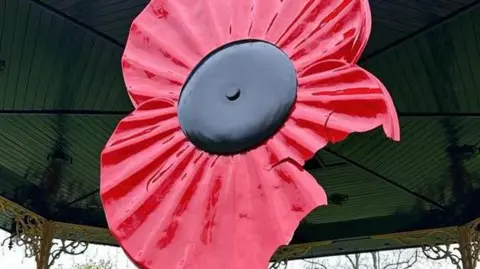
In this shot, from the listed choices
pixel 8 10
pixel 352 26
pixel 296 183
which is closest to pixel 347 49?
pixel 352 26

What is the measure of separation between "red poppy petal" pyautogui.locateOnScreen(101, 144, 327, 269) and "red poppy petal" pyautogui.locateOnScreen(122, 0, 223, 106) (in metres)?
0.32

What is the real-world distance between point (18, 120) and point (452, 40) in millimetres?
3202

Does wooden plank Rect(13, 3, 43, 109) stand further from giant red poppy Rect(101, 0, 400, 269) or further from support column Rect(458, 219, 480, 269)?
support column Rect(458, 219, 480, 269)

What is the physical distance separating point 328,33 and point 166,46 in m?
0.63

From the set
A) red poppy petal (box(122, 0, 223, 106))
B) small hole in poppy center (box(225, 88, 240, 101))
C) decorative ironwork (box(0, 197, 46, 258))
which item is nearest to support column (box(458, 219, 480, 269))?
decorative ironwork (box(0, 197, 46, 258))

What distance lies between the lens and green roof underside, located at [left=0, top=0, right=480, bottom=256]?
3604 millimetres

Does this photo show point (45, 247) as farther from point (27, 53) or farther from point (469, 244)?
point (469, 244)

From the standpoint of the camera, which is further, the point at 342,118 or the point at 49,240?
the point at 49,240

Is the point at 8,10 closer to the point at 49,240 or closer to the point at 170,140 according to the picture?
the point at 170,140

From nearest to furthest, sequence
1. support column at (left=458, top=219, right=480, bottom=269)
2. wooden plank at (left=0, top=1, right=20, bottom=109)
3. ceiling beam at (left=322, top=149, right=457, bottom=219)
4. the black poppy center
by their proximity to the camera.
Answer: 1. the black poppy center
2. wooden plank at (left=0, top=1, right=20, bottom=109)
3. ceiling beam at (left=322, top=149, right=457, bottom=219)
4. support column at (left=458, top=219, right=480, bottom=269)

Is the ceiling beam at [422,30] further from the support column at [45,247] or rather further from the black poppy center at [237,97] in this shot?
the support column at [45,247]

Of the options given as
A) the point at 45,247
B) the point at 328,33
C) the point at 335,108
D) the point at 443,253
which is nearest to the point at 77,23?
the point at 328,33

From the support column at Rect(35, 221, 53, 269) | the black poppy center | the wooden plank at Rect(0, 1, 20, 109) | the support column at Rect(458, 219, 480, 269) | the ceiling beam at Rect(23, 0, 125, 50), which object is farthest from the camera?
the support column at Rect(35, 221, 53, 269)

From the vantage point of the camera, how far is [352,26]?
2.12 meters
